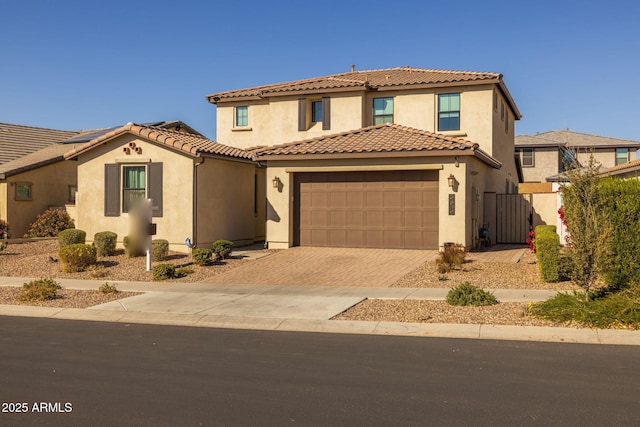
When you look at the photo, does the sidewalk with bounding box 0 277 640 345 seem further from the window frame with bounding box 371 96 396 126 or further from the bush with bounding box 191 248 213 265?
the window frame with bounding box 371 96 396 126

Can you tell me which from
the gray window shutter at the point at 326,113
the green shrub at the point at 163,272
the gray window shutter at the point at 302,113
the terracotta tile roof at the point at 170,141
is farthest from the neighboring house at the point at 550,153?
the green shrub at the point at 163,272

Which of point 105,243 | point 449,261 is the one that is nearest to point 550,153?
point 449,261

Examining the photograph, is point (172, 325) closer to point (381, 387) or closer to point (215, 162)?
point (381, 387)

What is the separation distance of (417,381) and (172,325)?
5470 mm

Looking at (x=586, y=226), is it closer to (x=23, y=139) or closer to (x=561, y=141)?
(x=23, y=139)

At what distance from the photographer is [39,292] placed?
13.6 metres

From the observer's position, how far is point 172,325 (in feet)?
36.5

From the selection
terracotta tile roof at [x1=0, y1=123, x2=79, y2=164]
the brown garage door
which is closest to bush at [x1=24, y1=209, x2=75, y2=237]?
terracotta tile roof at [x1=0, y1=123, x2=79, y2=164]

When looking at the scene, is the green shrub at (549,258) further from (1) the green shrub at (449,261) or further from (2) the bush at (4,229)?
(2) the bush at (4,229)

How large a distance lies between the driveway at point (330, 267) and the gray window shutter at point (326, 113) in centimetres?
727

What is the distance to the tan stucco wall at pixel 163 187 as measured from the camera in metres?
20.7

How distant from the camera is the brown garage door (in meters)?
20.3

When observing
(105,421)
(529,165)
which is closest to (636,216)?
(105,421)

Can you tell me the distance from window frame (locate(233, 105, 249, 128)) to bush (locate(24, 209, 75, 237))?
841 cm
